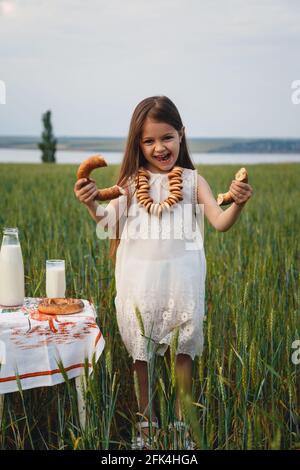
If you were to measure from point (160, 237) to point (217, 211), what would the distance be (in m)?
0.20

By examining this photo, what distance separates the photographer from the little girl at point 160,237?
185 cm

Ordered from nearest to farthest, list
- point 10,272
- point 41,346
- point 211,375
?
point 211,375 → point 41,346 → point 10,272

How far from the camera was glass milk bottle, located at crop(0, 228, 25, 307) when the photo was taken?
184 cm

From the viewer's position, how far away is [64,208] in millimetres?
5582

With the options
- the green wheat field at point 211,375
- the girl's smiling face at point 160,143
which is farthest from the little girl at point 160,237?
the green wheat field at point 211,375

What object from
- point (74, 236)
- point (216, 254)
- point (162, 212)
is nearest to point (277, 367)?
point (162, 212)

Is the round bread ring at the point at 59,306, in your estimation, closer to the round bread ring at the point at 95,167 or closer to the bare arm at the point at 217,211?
the round bread ring at the point at 95,167

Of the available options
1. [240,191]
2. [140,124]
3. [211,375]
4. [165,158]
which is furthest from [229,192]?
[211,375]

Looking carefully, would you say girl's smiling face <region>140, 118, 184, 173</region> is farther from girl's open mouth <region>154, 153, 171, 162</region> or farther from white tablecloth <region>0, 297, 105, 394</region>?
white tablecloth <region>0, 297, 105, 394</region>

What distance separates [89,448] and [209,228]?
132 inches

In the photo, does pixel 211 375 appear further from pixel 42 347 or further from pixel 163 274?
pixel 42 347

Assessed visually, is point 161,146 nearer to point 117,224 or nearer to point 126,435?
point 117,224

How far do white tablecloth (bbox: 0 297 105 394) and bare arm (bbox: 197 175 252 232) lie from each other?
50 cm

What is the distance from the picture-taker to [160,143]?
6.12 ft
